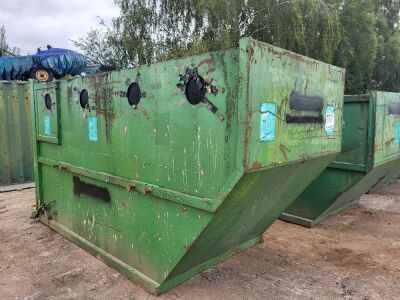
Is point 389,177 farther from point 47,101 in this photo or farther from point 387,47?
point 387,47

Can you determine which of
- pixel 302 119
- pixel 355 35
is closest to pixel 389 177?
pixel 302 119

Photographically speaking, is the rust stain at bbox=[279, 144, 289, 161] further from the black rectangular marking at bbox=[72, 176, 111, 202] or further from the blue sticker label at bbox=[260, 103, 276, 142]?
the black rectangular marking at bbox=[72, 176, 111, 202]

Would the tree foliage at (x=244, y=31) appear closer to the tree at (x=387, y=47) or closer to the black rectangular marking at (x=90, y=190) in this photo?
the tree at (x=387, y=47)

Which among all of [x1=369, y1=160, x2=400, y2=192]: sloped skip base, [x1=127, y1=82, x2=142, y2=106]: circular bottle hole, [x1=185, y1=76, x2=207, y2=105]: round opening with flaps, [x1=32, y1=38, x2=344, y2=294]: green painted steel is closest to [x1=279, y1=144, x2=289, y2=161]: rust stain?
[x1=32, y1=38, x2=344, y2=294]: green painted steel

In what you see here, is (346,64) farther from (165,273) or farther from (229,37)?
(165,273)

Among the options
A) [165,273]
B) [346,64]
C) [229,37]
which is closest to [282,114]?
[165,273]

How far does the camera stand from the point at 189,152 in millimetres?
2277

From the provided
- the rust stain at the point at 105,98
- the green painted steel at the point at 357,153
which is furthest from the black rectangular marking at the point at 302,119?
the green painted steel at the point at 357,153

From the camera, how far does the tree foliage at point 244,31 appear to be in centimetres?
1310

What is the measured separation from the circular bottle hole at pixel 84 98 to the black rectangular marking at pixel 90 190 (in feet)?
2.40

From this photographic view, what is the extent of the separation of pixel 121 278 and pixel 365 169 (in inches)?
111

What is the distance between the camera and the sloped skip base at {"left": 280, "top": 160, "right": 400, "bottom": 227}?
411 cm

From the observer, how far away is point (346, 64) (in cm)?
1546

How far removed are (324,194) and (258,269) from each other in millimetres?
1605
